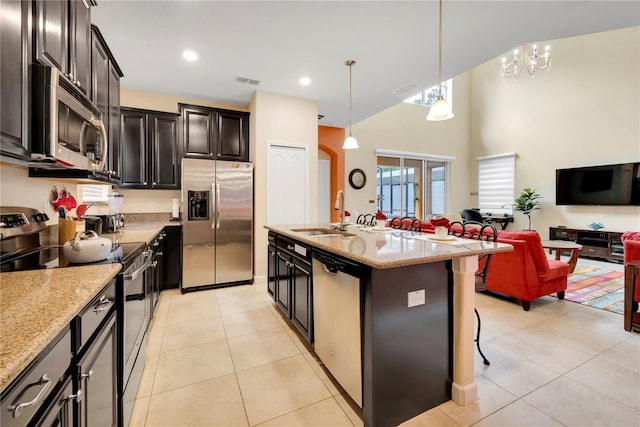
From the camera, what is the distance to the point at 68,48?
1.57 meters

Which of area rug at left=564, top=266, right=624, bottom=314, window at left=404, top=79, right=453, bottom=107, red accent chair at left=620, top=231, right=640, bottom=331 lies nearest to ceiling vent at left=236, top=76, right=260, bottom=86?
red accent chair at left=620, top=231, right=640, bottom=331

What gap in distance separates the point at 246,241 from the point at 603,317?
4.30 metres

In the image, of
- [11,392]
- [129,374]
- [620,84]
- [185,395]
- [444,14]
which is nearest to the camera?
[11,392]

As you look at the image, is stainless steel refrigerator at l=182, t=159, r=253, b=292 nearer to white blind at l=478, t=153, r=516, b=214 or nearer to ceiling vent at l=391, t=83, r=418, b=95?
A: ceiling vent at l=391, t=83, r=418, b=95

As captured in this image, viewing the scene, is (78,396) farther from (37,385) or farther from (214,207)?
(214,207)

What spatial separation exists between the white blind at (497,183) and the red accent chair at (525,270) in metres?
5.04

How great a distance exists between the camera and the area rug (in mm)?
3248

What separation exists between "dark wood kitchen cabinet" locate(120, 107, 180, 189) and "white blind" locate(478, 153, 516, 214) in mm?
8123

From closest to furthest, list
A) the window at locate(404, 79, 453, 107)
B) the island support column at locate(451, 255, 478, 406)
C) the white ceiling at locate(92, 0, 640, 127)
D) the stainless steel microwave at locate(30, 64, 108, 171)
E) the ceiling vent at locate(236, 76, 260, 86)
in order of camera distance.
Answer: the stainless steel microwave at locate(30, 64, 108, 171), the island support column at locate(451, 255, 478, 406), the white ceiling at locate(92, 0, 640, 127), the ceiling vent at locate(236, 76, 260, 86), the window at locate(404, 79, 453, 107)

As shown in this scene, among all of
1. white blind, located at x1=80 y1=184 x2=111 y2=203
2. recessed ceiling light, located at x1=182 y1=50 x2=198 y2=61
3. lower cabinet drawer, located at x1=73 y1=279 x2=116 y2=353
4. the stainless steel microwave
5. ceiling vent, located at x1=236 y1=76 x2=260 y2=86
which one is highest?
ceiling vent, located at x1=236 y1=76 x2=260 y2=86

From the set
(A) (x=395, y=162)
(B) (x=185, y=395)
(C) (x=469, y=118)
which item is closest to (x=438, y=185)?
(A) (x=395, y=162)

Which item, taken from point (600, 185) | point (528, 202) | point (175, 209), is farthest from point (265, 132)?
point (600, 185)

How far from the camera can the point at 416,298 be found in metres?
1.57

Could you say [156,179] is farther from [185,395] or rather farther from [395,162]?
[395,162]
